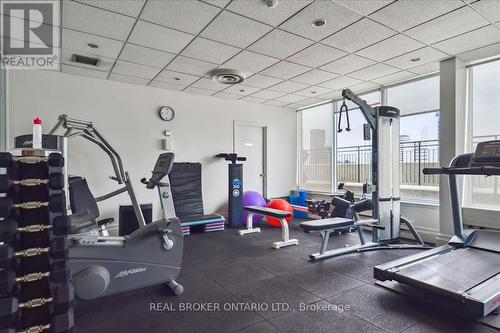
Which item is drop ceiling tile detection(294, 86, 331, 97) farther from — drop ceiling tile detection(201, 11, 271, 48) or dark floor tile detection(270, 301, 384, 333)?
dark floor tile detection(270, 301, 384, 333)

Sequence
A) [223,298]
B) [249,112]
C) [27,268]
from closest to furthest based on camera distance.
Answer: [27,268] → [223,298] → [249,112]

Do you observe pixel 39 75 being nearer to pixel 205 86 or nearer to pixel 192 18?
pixel 205 86

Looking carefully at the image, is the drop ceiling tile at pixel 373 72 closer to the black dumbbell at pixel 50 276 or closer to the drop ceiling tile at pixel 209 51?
the drop ceiling tile at pixel 209 51

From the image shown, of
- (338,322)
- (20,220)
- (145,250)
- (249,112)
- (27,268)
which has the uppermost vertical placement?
(249,112)

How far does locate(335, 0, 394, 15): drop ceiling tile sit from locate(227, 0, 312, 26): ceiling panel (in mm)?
356

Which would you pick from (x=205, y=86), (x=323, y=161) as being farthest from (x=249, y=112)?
(x=323, y=161)

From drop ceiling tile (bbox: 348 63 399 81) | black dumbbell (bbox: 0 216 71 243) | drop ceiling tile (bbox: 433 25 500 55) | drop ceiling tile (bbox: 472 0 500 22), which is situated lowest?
black dumbbell (bbox: 0 216 71 243)

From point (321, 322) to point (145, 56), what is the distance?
140 inches

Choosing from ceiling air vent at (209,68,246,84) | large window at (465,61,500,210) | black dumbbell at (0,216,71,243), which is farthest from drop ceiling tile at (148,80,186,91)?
large window at (465,61,500,210)

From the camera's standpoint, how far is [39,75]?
13.1 feet

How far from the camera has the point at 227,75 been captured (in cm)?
407

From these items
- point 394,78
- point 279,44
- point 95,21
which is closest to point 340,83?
point 394,78

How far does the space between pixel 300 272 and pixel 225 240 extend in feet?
5.28

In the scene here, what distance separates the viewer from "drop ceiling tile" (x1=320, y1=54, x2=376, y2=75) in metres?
3.66
